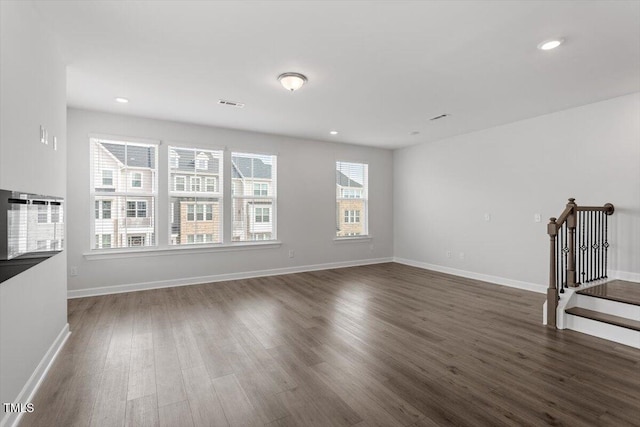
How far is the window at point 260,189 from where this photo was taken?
5832mm

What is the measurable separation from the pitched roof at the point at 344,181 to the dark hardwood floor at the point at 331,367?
3.31 m

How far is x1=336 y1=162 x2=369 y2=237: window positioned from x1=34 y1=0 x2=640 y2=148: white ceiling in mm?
2312

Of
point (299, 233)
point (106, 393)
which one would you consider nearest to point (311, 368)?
point (106, 393)

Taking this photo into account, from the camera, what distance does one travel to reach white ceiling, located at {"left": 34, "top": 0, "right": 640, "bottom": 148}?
2283 millimetres

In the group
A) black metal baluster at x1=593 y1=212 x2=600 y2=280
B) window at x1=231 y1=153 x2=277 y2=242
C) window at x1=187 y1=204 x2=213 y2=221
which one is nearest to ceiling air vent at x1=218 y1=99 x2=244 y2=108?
window at x1=231 y1=153 x2=277 y2=242

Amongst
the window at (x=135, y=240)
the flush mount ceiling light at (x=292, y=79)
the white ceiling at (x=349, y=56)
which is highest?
the white ceiling at (x=349, y=56)

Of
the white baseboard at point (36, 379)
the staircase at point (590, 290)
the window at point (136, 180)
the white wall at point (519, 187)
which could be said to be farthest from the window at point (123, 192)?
the staircase at point (590, 290)

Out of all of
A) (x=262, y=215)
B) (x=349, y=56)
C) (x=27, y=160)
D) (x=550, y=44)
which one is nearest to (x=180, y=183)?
(x=262, y=215)

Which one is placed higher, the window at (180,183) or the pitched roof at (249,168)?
the pitched roof at (249,168)

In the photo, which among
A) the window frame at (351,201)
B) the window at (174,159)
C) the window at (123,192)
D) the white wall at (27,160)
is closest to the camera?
the white wall at (27,160)

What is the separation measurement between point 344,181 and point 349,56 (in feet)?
13.4

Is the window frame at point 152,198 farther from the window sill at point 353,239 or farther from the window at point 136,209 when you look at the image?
the window sill at point 353,239

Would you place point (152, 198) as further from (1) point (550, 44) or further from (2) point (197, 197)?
(1) point (550, 44)

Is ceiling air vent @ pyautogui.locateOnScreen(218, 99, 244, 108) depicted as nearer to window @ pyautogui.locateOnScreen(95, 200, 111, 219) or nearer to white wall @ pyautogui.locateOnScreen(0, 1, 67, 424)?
white wall @ pyautogui.locateOnScreen(0, 1, 67, 424)
